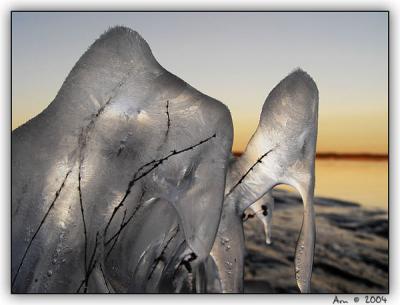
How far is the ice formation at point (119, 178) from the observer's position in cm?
214

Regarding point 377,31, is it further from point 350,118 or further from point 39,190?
point 39,190

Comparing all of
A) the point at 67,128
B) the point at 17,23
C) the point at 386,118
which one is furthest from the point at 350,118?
the point at 17,23

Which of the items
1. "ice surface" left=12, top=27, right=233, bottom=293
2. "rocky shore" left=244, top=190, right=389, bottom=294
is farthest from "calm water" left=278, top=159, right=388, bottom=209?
"ice surface" left=12, top=27, right=233, bottom=293

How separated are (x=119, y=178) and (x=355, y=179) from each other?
0.83 metres

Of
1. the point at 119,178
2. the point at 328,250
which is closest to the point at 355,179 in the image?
the point at 328,250

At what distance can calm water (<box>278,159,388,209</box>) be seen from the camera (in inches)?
93.4

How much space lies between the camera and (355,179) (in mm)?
2410

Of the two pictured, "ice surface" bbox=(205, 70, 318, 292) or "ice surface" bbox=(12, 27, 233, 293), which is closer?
"ice surface" bbox=(12, 27, 233, 293)

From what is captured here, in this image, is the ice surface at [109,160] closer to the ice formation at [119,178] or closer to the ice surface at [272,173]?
the ice formation at [119,178]

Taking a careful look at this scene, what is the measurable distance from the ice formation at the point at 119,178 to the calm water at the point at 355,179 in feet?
0.40

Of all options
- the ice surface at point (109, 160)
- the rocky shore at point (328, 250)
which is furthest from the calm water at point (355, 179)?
the ice surface at point (109, 160)

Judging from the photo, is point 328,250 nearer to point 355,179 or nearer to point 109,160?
point 355,179

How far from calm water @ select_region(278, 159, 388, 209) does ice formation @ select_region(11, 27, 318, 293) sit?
12 cm

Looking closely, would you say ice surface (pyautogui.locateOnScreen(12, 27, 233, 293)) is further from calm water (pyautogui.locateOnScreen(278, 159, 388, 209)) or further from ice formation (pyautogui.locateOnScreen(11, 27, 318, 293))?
calm water (pyautogui.locateOnScreen(278, 159, 388, 209))
